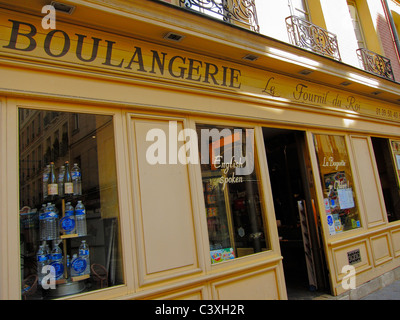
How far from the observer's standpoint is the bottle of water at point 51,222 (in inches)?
136

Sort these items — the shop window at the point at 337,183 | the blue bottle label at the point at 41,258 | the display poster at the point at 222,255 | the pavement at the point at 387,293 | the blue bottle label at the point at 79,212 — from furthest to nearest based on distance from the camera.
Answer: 1. the shop window at the point at 337,183
2. the pavement at the point at 387,293
3. the display poster at the point at 222,255
4. the blue bottle label at the point at 79,212
5. the blue bottle label at the point at 41,258

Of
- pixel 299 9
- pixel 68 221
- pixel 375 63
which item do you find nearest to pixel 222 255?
pixel 68 221

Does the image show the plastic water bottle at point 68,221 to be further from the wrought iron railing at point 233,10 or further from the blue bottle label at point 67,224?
the wrought iron railing at point 233,10

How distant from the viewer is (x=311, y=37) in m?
6.67

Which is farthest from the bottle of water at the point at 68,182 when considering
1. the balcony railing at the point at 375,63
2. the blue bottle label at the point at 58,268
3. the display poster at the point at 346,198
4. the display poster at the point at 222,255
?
the balcony railing at the point at 375,63

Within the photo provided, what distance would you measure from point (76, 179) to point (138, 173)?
780 mm

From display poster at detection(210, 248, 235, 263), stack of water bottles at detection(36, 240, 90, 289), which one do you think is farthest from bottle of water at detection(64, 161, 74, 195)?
display poster at detection(210, 248, 235, 263)

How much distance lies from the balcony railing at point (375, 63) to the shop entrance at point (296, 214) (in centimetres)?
326

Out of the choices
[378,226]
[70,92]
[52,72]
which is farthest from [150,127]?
[378,226]

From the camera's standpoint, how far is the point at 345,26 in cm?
791

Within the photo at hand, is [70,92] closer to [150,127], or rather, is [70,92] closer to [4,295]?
[150,127]

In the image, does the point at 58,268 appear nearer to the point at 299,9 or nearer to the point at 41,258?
the point at 41,258

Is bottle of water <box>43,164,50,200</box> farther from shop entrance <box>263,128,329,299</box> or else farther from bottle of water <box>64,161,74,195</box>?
shop entrance <box>263,128,329,299</box>

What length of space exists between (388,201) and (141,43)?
7.53 metres
